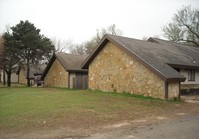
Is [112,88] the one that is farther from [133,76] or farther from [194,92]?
[194,92]

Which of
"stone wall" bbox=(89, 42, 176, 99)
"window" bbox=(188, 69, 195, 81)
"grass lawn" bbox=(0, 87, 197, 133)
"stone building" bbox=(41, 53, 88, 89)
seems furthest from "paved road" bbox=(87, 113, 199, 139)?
"stone building" bbox=(41, 53, 88, 89)

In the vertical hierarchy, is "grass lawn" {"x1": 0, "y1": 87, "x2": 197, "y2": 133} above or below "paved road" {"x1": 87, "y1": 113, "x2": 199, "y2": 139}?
above

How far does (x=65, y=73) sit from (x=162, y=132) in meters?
24.1

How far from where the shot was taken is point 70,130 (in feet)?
30.8

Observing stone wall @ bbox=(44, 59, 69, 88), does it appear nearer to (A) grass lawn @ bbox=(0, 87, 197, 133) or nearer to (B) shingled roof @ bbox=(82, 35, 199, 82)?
(B) shingled roof @ bbox=(82, 35, 199, 82)

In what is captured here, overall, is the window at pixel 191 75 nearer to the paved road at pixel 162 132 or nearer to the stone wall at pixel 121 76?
the stone wall at pixel 121 76

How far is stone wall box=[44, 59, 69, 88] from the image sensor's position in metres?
32.4

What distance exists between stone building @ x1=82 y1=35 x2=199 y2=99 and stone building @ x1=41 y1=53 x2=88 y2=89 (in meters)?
5.62

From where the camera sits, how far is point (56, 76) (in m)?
34.1

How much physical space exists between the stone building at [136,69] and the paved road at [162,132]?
23.6 ft

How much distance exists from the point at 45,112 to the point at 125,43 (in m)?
11.3

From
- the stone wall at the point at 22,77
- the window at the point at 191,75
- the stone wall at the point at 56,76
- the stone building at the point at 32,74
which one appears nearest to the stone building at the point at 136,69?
the window at the point at 191,75

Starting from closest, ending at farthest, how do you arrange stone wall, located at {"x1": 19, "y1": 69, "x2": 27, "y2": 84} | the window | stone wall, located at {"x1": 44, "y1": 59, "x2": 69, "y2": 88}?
the window < stone wall, located at {"x1": 44, "y1": 59, "x2": 69, "y2": 88} < stone wall, located at {"x1": 19, "y1": 69, "x2": 27, "y2": 84}

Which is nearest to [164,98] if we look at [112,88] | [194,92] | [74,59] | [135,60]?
[135,60]
